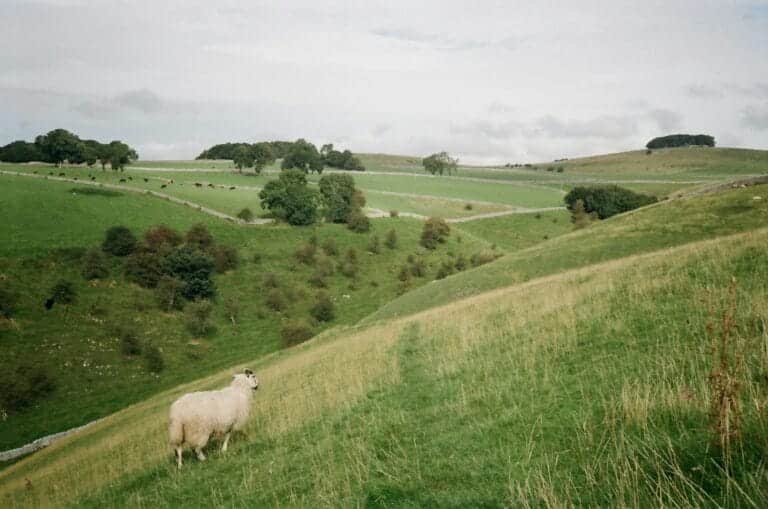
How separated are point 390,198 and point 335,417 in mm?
142651

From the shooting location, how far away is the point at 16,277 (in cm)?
7038

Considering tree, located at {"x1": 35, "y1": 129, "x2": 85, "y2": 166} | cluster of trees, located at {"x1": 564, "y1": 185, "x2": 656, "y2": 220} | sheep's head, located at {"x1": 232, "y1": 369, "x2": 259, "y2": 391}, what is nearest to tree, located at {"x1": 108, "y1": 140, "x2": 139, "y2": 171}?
tree, located at {"x1": 35, "y1": 129, "x2": 85, "y2": 166}

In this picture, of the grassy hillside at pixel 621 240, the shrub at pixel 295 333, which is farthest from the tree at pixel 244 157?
the grassy hillside at pixel 621 240

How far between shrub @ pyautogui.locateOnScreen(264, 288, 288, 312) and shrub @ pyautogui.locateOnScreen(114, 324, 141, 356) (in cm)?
2092

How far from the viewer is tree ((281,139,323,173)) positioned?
16788 centimetres

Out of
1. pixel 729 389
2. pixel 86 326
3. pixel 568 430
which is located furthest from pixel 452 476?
pixel 86 326

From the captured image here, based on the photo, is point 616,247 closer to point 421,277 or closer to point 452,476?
point 452,476

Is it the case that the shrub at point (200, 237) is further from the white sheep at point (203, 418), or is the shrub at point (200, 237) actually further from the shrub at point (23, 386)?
the white sheep at point (203, 418)

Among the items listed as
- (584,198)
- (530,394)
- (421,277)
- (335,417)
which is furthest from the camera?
(584,198)

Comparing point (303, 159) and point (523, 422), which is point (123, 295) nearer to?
point (523, 422)

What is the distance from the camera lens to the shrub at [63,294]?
68.0 metres

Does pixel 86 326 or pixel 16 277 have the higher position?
pixel 16 277

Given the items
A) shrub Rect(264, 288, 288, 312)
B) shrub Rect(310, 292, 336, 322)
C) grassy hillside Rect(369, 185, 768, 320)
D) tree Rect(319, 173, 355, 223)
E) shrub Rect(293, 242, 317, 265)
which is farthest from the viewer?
tree Rect(319, 173, 355, 223)

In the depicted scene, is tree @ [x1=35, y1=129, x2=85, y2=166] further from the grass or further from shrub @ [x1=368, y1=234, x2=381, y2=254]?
the grass
